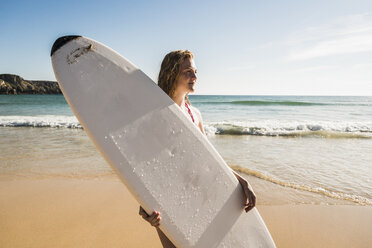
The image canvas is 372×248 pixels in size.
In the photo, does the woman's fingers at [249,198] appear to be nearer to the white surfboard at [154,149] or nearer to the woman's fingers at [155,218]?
the white surfboard at [154,149]

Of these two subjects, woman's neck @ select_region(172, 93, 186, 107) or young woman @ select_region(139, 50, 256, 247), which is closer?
young woman @ select_region(139, 50, 256, 247)

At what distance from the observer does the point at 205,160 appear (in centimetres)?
143

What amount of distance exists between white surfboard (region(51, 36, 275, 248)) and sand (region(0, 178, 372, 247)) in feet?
3.18

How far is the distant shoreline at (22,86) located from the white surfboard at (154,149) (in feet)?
151

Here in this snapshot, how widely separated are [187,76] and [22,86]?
2100 inches

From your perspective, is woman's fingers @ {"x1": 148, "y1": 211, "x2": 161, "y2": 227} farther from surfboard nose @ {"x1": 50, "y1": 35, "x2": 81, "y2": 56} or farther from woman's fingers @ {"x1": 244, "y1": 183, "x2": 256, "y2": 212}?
surfboard nose @ {"x1": 50, "y1": 35, "x2": 81, "y2": 56}

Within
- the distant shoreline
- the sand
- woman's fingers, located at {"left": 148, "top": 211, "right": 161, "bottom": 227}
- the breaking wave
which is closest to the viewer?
woman's fingers, located at {"left": 148, "top": 211, "right": 161, "bottom": 227}

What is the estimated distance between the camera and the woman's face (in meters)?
1.36

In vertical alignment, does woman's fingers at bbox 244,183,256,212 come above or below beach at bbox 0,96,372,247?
above

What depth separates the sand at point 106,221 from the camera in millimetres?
2084

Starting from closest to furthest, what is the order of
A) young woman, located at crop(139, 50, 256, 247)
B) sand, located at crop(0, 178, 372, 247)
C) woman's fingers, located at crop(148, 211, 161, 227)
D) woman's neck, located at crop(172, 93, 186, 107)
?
1. woman's fingers, located at crop(148, 211, 161, 227)
2. young woman, located at crop(139, 50, 256, 247)
3. woman's neck, located at crop(172, 93, 186, 107)
4. sand, located at crop(0, 178, 372, 247)

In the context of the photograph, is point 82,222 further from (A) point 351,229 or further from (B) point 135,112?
(A) point 351,229

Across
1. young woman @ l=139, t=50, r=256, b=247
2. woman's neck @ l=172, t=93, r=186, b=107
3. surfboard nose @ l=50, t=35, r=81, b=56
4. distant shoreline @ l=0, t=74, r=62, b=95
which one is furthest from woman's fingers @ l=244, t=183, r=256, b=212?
distant shoreline @ l=0, t=74, r=62, b=95

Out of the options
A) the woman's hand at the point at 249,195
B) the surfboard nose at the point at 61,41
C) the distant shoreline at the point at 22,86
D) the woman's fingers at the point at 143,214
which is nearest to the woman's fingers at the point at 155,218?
the woman's fingers at the point at 143,214
